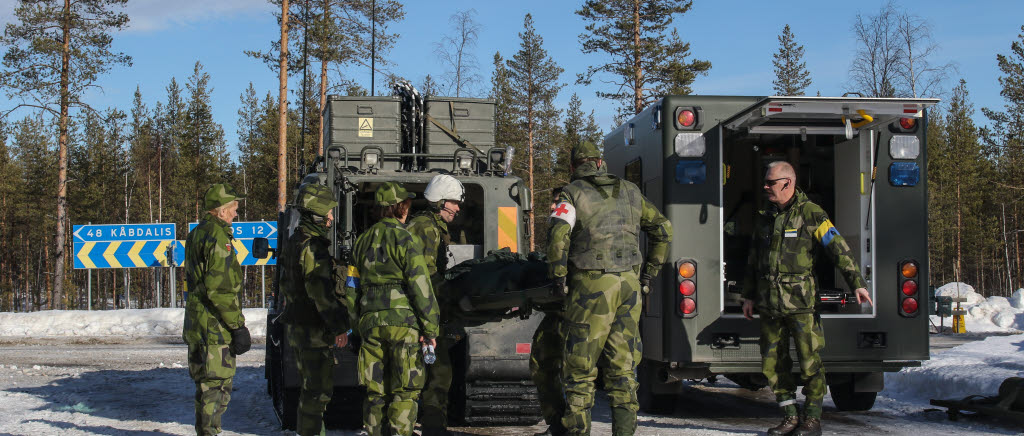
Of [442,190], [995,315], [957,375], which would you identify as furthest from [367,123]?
[995,315]

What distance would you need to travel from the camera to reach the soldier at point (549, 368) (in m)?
6.11

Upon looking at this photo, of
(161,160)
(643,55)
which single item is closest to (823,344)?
(643,55)

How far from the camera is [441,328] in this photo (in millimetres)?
6223

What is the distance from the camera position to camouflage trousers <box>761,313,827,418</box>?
6.47 m

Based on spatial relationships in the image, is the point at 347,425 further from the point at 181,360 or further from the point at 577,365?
the point at 181,360

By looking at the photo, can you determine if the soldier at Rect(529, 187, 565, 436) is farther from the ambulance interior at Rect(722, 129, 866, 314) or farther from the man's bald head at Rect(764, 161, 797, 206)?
the ambulance interior at Rect(722, 129, 866, 314)

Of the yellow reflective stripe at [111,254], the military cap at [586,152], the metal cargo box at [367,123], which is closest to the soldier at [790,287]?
the military cap at [586,152]

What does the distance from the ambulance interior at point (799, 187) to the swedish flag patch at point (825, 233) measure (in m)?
0.78

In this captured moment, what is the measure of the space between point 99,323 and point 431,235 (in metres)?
19.5

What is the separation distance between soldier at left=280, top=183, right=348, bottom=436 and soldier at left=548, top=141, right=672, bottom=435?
1617 mm

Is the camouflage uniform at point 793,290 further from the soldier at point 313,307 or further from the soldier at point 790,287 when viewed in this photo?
the soldier at point 313,307

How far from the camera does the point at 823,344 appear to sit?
21.4 feet

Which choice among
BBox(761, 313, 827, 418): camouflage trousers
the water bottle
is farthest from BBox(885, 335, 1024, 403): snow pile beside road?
the water bottle

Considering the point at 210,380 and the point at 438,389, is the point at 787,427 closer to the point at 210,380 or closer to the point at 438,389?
the point at 438,389
